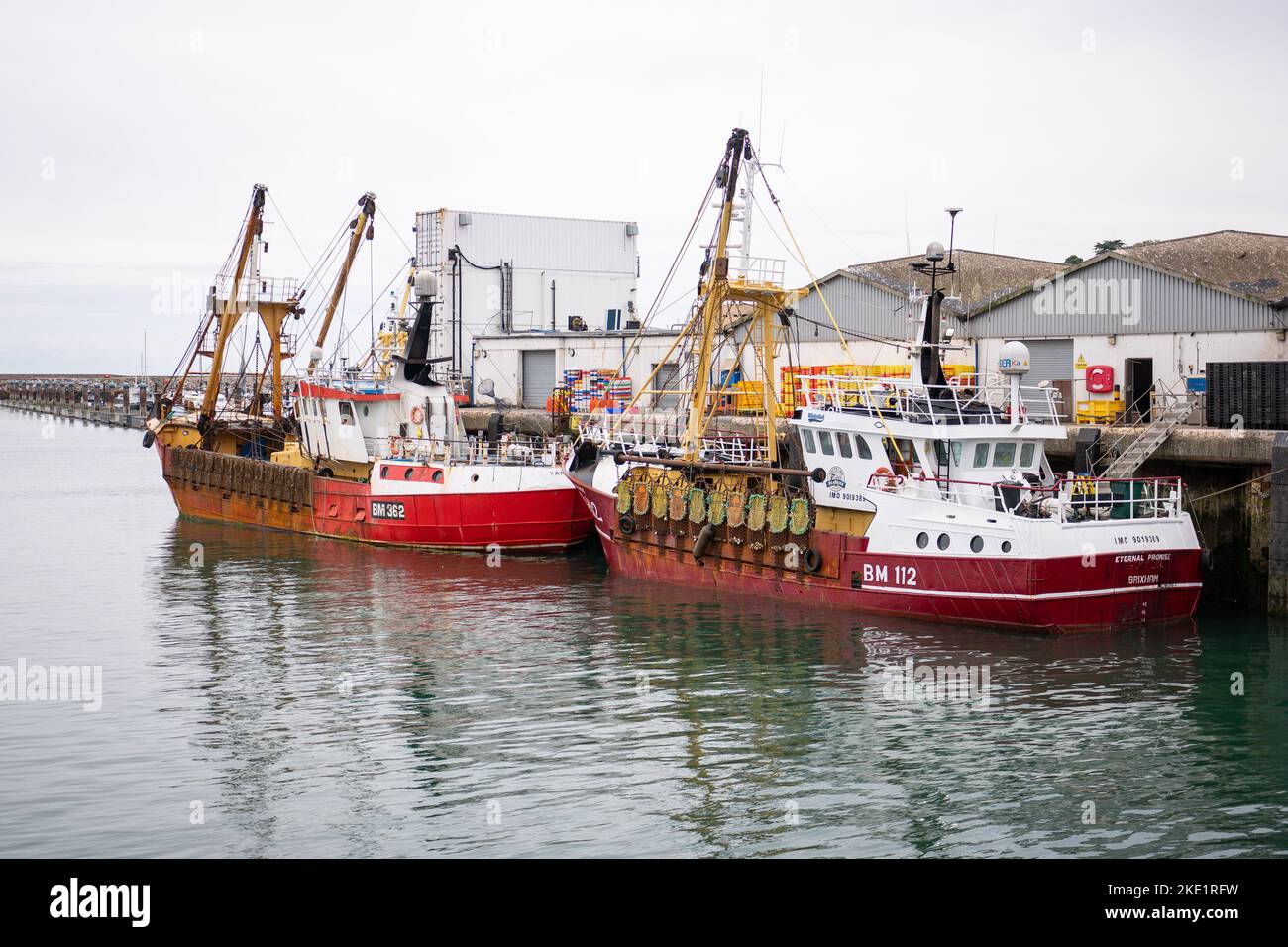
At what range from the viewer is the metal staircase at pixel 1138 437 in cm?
3011

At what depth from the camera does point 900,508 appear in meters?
27.2

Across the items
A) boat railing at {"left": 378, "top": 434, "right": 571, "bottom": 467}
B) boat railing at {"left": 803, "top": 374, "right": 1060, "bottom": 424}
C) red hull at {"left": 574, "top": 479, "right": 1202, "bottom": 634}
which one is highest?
boat railing at {"left": 803, "top": 374, "right": 1060, "bottom": 424}

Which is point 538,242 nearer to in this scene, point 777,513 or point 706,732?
point 777,513

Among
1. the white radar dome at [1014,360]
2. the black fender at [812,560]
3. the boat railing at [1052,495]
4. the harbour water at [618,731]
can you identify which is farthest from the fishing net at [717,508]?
the white radar dome at [1014,360]

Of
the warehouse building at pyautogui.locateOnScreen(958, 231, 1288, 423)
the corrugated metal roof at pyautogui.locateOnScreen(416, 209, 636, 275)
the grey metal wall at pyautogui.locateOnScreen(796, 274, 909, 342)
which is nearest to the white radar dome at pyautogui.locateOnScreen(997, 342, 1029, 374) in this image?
the warehouse building at pyautogui.locateOnScreen(958, 231, 1288, 423)

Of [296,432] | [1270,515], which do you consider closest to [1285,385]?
[1270,515]

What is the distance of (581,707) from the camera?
21.4 metres

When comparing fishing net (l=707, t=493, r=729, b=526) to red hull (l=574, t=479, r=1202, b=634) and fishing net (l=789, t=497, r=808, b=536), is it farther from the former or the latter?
fishing net (l=789, t=497, r=808, b=536)

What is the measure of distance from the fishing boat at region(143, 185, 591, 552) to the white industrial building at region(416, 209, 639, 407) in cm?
1213

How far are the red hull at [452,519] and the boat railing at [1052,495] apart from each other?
502 inches

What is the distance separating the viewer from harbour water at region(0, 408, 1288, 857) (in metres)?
15.8

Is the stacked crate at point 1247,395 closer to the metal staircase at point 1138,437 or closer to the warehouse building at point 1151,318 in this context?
the metal staircase at point 1138,437

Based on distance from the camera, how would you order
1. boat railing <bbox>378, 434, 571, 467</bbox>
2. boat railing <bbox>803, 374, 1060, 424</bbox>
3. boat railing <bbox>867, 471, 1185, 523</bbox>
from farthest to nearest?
1. boat railing <bbox>378, 434, 571, 467</bbox>
2. boat railing <bbox>803, 374, 1060, 424</bbox>
3. boat railing <bbox>867, 471, 1185, 523</bbox>
